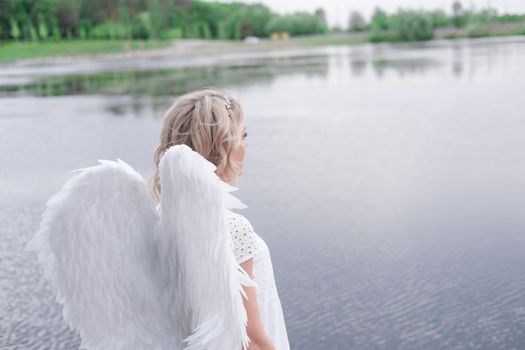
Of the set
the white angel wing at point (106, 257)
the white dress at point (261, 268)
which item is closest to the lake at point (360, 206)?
the white dress at point (261, 268)

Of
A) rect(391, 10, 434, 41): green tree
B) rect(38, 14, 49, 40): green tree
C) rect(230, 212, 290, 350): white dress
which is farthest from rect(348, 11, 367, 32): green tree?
rect(230, 212, 290, 350): white dress

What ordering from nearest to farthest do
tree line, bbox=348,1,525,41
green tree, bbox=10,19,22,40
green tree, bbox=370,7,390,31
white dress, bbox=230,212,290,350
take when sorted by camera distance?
white dress, bbox=230,212,290,350 < tree line, bbox=348,1,525,41 < green tree, bbox=10,19,22,40 < green tree, bbox=370,7,390,31

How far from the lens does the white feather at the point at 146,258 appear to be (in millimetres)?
1580

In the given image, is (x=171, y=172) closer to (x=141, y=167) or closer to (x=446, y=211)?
(x=446, y=211)

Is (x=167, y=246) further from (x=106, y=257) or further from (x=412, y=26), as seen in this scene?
(x=412, y=26)

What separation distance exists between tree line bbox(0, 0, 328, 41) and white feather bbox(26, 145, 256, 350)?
81084mm

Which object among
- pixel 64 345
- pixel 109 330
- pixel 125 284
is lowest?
pixel 64 345

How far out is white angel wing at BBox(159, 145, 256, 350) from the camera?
154 centimetres

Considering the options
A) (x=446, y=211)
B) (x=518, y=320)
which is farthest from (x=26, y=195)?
(x=518, y=320)

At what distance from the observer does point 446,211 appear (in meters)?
6.66

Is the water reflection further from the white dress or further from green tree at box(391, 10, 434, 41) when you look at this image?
green tree at box(391, 10, 434, 41)

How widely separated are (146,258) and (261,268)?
360 millimetres

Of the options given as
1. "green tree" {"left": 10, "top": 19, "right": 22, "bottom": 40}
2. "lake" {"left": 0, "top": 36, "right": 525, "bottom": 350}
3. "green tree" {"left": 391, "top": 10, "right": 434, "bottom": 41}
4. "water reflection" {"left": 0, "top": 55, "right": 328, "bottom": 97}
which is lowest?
"lake" {"left": 0, "top": 36, "right": 525, "bottom": 350}

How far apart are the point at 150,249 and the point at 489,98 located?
14515 millimetres
